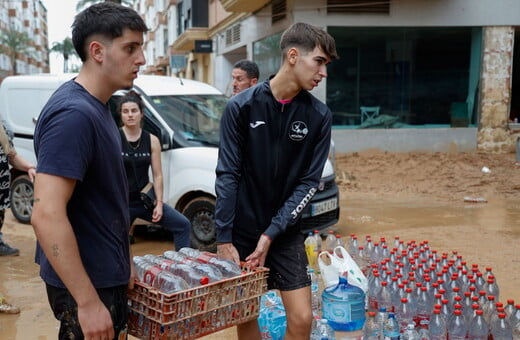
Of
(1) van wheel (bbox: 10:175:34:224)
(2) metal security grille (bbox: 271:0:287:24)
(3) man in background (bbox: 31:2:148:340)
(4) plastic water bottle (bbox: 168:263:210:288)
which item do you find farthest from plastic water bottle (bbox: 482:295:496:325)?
(2) metal security grille (bbox: 271:0:287:24)

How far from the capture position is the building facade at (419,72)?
562 inches

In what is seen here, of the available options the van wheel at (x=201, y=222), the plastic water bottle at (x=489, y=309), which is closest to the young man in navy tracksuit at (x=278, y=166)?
the plastic water bottle at (x=489, y=309)

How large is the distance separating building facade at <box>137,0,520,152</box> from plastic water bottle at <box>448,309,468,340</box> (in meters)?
10.6

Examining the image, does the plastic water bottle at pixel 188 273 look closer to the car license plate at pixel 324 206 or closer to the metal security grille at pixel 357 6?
the car license plate at pixel 324 206

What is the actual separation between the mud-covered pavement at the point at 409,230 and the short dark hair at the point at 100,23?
120 inches

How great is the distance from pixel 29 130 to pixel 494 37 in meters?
11.9

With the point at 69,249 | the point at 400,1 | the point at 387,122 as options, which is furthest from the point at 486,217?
the point at 69,249

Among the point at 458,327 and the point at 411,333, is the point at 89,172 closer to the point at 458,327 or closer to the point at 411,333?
the point at 411,333

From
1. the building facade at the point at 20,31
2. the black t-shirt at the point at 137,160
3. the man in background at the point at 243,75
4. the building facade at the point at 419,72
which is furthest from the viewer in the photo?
the building facade at the point at 20,31

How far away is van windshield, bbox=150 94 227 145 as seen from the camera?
7.04 meters

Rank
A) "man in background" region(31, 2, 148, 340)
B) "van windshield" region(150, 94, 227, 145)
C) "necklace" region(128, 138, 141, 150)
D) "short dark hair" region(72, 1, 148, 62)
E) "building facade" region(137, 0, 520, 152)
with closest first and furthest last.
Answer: "man in background" region(31, 2, 148, 340) < "short dark hair" region(72, 1, 148, 62) < "necklace" region(128, 138, 141, 150) < "van windshield" region(150, 94, 227, 145) < "building facade" region(137, 0, 520, 152)

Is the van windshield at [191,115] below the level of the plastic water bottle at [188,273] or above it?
above

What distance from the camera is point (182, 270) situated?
2578mm

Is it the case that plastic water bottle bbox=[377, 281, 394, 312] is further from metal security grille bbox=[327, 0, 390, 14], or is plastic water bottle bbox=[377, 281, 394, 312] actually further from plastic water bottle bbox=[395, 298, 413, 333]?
metal security grille bbox=[327, 0, 390, 14]
